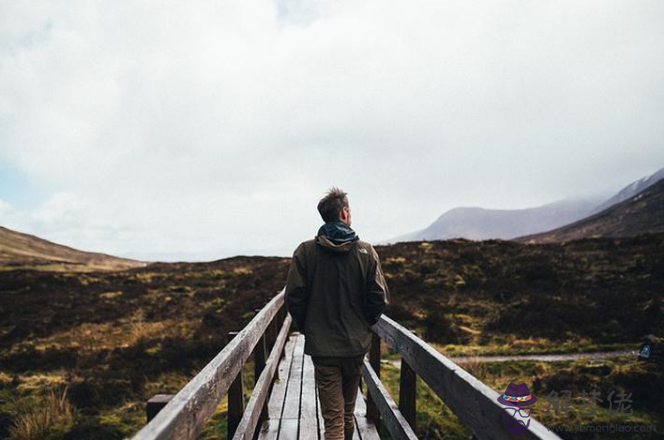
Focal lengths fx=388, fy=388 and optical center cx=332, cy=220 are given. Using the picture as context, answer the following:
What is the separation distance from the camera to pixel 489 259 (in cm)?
2147

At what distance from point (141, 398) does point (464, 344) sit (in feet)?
29.4

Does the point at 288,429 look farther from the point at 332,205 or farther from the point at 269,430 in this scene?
the point at 332,205

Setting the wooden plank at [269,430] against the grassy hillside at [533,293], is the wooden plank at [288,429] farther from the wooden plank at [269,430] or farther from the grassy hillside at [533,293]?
A: the grassy hillside at [533,293]

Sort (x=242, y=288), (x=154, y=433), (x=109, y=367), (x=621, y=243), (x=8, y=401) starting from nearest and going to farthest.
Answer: (x=154, y=433) < (x=8, y=401) < (x=109, y=367) < (x=242, y=288) < (x=621, y=243)

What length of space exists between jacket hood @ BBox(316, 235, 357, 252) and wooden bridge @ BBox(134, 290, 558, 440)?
0.80 meters

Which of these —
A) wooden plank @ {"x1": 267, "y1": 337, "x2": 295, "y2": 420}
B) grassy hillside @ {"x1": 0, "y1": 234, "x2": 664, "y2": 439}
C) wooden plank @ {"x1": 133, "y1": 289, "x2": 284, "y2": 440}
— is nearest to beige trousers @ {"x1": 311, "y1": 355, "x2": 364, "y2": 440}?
wooden plank @ {"x1": 133, "y1": 289, "x2": 284, "y2": 440}

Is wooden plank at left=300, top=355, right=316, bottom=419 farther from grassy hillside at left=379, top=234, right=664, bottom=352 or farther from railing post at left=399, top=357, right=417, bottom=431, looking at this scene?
grassy hillside at left=379, top=234, right=664, bottom=352

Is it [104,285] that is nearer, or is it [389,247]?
[104,285]

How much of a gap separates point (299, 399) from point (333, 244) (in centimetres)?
297

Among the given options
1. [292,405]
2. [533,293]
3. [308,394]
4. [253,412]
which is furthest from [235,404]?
[533,293]

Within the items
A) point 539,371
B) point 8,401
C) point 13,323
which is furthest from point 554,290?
point 13,323

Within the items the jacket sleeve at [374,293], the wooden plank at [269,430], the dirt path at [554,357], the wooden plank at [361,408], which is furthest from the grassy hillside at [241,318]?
the jacket sleeve at [374,293]

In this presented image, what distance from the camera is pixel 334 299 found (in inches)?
121

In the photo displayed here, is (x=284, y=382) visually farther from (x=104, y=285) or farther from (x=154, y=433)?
(x=104, y=285)
